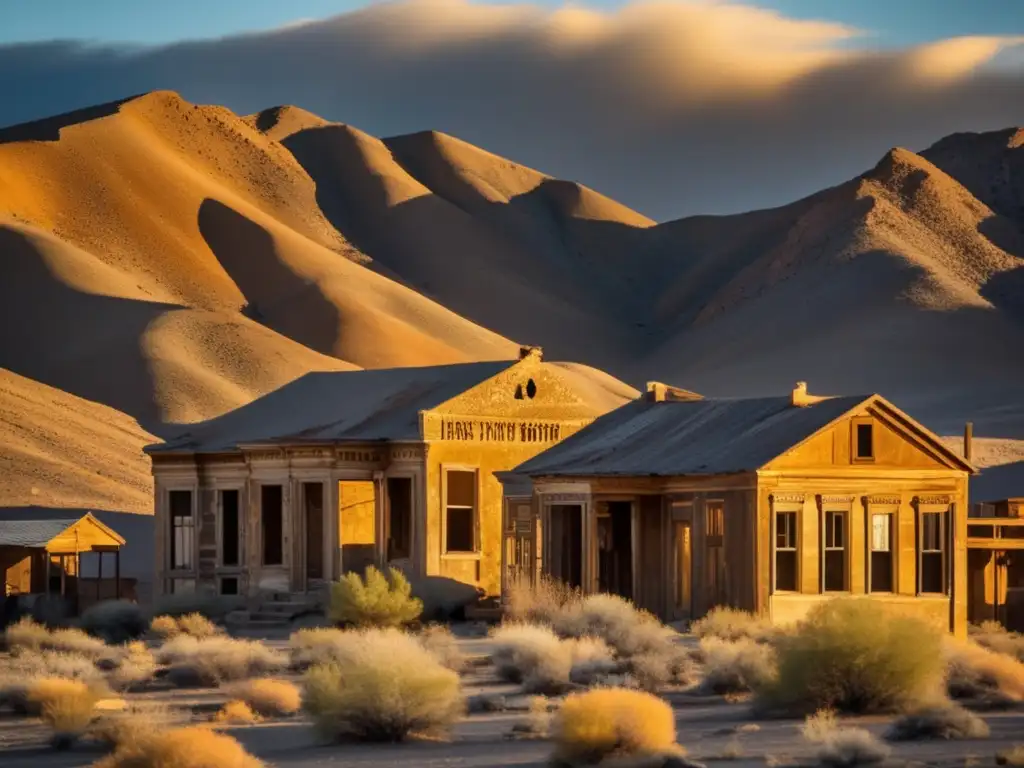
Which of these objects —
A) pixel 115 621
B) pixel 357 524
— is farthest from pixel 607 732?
pixel 357 524

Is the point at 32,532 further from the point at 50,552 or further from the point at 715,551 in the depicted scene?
the point at 715,551

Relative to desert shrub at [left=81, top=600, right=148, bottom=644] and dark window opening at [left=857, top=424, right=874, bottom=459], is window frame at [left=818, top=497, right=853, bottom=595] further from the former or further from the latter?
desert shrub at [left=81, top=600, right=148, bottom=644]

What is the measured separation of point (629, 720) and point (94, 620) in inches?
979

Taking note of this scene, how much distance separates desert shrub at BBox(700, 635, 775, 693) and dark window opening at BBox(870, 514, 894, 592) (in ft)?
26.9

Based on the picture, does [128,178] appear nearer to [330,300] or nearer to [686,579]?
[330,300]

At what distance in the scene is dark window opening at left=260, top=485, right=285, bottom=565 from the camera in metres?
47.0

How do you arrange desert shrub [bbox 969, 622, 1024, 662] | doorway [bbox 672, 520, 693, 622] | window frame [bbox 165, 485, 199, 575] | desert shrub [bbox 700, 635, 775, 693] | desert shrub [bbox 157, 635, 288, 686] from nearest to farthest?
desert shrub [bbox 700, 635, 775, 693] < desert shrub [bbox 157, 635, 288, 686] < desert shrub [bbox 969, 622, 1024, 662] < doorway [bbox 672, 520, 693, 622] < window frame [bbox 165, 485, 199, 575]

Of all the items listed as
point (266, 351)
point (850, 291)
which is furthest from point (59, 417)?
point (850, 291)

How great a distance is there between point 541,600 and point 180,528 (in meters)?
13.0

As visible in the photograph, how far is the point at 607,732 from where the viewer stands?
19656mm

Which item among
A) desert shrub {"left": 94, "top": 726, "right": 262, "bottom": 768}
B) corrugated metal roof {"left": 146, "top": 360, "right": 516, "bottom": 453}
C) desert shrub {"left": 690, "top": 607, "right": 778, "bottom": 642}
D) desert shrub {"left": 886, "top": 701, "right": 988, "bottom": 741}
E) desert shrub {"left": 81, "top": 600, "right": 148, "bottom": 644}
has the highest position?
corrugated metal roof {"left": 146, "top": 360, "right": 516, "bottom": 453}

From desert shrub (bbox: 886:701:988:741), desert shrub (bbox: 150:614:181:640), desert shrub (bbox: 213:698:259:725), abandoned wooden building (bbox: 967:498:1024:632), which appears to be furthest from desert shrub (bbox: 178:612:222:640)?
desert shrub (bbox: 886:701:988:741)

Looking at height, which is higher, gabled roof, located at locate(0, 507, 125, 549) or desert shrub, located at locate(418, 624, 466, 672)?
gabled roof, located at locate(0, 507, 125, 549)

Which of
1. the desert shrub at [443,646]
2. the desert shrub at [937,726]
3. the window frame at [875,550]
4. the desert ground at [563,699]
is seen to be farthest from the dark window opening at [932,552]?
the desert shrub at [937,726]
